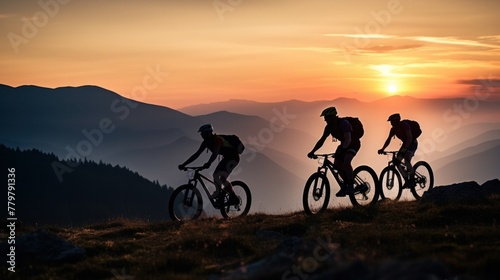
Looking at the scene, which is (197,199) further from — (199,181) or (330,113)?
(330,113)

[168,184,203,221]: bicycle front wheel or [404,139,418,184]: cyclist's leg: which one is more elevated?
[404,139,418,184]: cyclist's leg

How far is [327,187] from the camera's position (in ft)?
62.3

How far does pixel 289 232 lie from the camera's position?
51.0 ft

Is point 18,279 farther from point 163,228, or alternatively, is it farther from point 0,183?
point 0,183

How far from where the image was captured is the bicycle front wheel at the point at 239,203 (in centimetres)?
2105

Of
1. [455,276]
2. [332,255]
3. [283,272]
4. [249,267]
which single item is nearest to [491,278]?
[455,276]

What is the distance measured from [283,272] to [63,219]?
189899 mm

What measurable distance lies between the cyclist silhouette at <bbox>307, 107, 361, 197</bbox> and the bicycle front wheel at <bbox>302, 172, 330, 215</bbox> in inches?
30.2

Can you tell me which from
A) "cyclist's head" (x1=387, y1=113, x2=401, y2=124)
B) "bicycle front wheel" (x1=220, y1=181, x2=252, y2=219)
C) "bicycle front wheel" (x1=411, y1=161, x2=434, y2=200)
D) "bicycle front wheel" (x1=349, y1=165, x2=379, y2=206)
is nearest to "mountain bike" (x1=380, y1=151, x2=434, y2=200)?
"bicycle front wheel" (x1=411, y1=161, x2=434, y2=200)

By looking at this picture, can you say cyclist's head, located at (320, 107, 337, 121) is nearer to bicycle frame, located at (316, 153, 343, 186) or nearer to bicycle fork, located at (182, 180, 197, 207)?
bicycle frame, located at (316, 153, 343, 186)

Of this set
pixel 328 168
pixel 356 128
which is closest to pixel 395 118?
pixel 356 128

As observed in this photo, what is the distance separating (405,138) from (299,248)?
14348 mm

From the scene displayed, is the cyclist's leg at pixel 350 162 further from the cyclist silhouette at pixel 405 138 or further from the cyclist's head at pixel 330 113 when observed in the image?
the cyclist silhouette at pixel 405 138

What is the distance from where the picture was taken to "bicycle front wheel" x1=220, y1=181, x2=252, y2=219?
21047 mm
